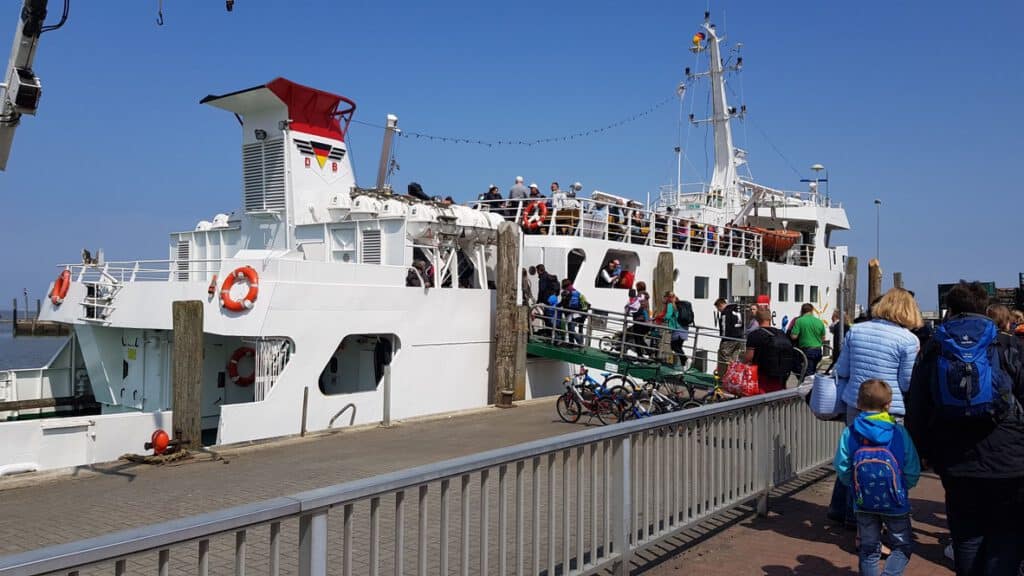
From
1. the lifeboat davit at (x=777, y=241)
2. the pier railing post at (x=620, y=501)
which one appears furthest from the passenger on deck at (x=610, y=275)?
the pier railing post at (x=620, y=501)

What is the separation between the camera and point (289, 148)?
16.1m

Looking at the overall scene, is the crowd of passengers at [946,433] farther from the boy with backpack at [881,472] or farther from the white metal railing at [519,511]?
the white metal railing at [519,511]

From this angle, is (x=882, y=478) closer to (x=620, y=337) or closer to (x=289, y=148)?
(x=620, y=337)

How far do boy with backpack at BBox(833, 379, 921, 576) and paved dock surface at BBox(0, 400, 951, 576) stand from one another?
873 millimetres

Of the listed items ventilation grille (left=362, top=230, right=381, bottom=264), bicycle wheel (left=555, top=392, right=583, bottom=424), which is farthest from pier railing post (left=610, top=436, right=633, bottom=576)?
ventilation grille (left=362, top=230, right=381, bottom=264)

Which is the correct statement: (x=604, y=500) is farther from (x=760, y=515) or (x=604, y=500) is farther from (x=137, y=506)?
(x=137, y=506)

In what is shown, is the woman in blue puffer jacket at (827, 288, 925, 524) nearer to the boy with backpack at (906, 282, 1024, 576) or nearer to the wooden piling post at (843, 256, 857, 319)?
the boy with backpack at (906, 282, 1024, 576)

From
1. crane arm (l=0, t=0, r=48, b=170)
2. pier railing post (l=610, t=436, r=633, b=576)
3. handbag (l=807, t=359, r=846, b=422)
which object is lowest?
pier railing post (l=610, t=436, r=633, b=576)

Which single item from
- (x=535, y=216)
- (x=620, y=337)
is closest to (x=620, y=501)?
(x=620, y=337)

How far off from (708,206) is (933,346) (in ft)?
86.3

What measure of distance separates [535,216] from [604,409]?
7768 millimetres

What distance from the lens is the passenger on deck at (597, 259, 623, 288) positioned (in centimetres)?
1942

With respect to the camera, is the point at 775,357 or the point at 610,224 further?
the point at 610,224

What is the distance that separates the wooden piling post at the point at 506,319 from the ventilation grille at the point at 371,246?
2.37m
